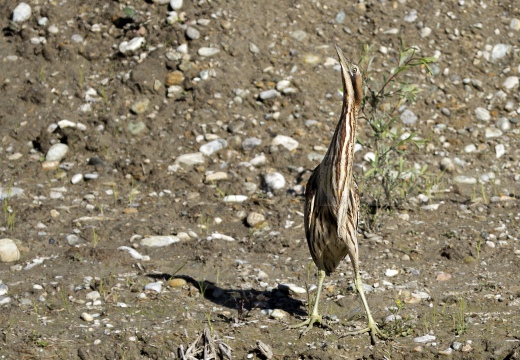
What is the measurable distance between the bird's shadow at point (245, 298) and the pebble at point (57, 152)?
2.54 m

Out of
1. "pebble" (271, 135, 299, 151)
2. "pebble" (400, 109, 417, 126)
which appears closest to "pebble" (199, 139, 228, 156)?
"pebble" (271, 135, 299, 151)

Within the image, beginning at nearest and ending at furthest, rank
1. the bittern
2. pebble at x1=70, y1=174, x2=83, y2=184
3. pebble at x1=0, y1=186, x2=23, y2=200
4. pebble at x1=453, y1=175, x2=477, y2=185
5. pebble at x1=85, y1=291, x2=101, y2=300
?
the bittern
pebble at x1=85, y1=291, x2=101, y2=300
pebble at x1=0, y1=186, x2=23, y2=200
pebble at x1=70, y1=174, x2=83, y2=184
pebble at x1=453, y1=175, x2=477, y2=185

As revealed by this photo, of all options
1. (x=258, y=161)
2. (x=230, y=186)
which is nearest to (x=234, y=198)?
(x=230, y=186)

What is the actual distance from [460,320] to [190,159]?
11.7 feet

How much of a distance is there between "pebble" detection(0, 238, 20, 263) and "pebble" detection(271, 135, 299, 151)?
295 cm

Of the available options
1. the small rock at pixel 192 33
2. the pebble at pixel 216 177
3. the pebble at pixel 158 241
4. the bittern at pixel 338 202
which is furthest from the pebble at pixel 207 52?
the bittern at pixel 338 202

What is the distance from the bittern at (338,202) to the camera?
524 cm

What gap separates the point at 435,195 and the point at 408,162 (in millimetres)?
523

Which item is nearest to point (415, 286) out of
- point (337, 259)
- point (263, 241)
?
point (337, 259)

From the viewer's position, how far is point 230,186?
797 centimetres

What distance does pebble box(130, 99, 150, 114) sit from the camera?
28.8ft

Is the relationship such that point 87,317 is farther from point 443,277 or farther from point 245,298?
point 443,277

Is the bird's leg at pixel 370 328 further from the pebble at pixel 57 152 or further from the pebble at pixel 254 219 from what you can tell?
the pebble at pixel 57 152

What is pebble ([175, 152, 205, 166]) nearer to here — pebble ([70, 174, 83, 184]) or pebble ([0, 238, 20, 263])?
pebble ([70, 174, 83, 184])
